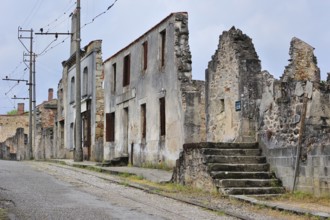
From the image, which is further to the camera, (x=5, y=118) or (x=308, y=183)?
(x=5, y=118)

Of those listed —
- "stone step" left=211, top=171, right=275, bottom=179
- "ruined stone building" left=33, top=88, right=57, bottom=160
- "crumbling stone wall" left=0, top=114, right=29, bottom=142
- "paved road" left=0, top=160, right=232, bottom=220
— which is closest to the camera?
"paved road" left=0, top=160, right=232, bottom=220

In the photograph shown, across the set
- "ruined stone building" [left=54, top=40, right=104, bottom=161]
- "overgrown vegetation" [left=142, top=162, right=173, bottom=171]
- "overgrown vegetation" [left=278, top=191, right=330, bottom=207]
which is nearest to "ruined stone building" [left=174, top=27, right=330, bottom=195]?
"overgrown vegetation" [left=278, top=191, right=330, bottom=207]

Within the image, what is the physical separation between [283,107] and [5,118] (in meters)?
62.2

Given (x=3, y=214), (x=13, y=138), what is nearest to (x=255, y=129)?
(x=3, y=214)

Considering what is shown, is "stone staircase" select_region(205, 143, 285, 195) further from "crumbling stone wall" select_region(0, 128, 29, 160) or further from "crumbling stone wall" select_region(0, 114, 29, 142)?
"crumbling stone wall" select_region(0, 114, 29, 142)

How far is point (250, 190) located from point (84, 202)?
3.95 meters

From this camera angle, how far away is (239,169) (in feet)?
45.9

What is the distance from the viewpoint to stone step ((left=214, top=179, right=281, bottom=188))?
13133mm

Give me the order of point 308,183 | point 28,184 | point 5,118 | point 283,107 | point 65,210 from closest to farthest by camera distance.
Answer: point 65,210, point 308,183, point 283,107, point 28,184, point 5,118

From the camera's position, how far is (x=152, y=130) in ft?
72.8

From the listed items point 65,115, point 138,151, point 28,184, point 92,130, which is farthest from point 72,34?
point 28,184

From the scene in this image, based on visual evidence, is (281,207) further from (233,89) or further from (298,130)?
(233,89)

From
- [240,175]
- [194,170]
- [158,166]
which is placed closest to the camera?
[240,175]

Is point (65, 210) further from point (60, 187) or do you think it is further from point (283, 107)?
point (283, 107)
